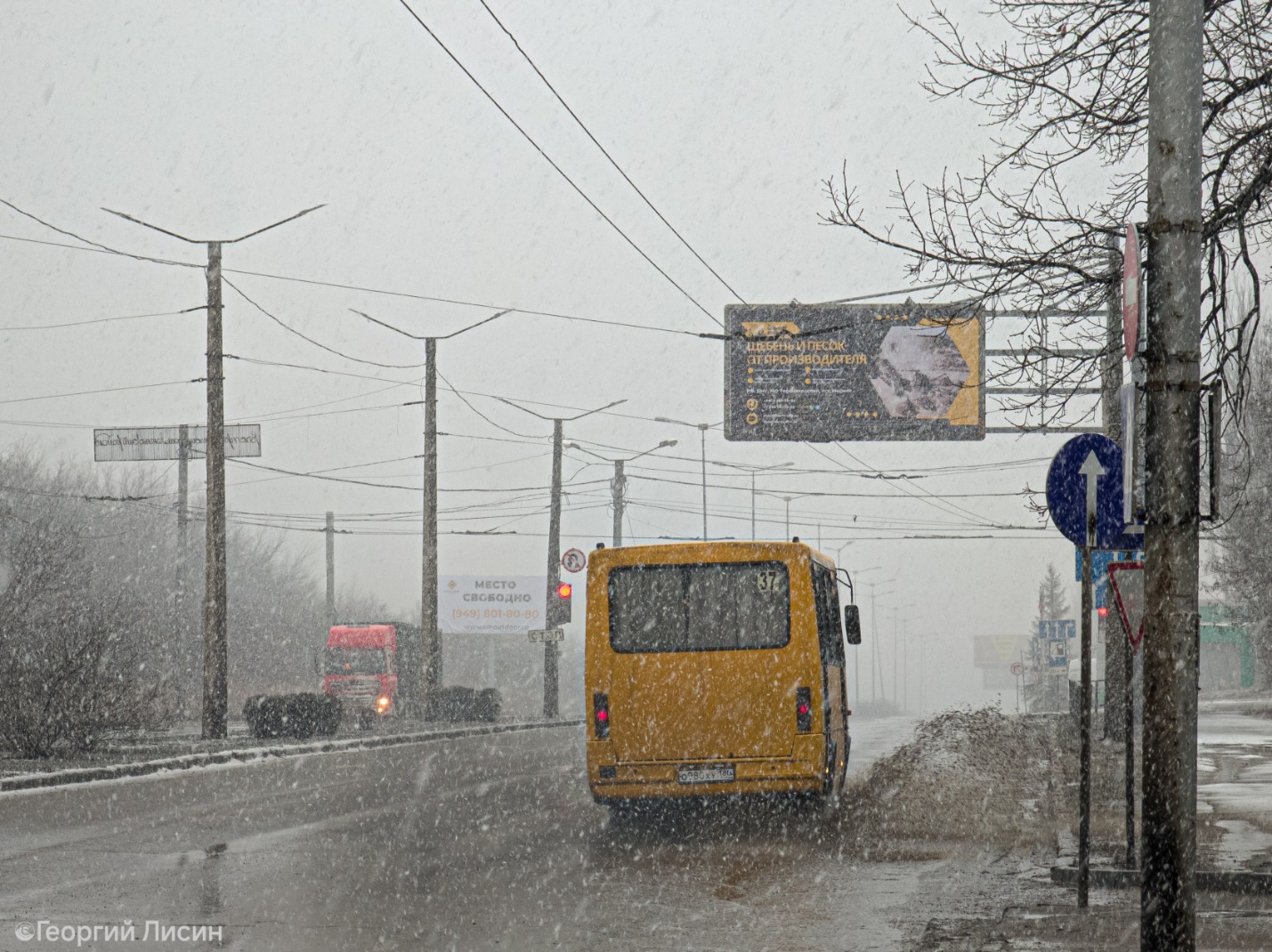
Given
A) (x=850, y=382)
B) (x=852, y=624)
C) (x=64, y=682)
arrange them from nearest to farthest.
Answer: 1. (x=852, y=624)
2. (x=64, y=682)
3. (x=850, y=382)

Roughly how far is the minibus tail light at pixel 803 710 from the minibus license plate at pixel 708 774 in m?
0.71

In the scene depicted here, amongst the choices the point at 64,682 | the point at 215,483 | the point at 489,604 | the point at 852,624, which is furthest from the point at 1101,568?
the point at 489,604

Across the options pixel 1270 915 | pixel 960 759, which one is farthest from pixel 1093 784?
pixel 1270 915

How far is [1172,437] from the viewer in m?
6.65

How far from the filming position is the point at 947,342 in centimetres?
2691

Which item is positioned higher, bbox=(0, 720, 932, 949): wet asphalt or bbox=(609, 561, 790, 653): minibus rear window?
bbox=(609, 561, 790, 653): minibus rear window

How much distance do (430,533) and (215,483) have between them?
9.82 meters

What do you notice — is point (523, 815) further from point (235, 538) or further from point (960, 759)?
point (235, 538)

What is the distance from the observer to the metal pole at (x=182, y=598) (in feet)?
150

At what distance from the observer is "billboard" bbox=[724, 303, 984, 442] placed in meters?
26.7

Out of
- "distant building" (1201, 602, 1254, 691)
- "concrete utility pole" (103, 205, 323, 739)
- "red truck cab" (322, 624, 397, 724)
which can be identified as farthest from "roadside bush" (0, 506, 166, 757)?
"distant building" (1201, 602, 1254, 691)

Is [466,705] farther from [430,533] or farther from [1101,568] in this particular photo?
[1101,568]

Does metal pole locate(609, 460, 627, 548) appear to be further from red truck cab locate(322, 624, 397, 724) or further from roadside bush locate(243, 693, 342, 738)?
roadside bush locate(243, 693, 342, 738)

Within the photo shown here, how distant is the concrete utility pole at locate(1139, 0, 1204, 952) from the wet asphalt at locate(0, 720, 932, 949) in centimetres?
231
